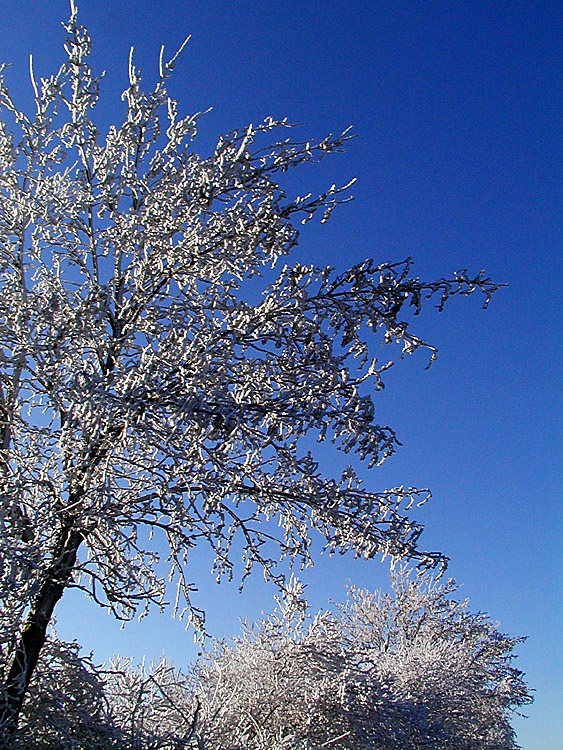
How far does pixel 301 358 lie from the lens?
16.6ft

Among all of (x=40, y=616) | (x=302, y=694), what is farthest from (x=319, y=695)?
(x=40, y=616)

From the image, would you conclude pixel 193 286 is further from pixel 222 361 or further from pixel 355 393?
pixel 355 393

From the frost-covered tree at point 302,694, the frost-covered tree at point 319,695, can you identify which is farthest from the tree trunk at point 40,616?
the frost-covered tree at point 319,695

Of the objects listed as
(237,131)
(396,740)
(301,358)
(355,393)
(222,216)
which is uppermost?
(237,131)

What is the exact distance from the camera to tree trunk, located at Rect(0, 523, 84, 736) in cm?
431

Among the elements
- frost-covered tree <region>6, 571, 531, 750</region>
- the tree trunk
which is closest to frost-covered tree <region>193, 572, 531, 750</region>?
frost-covered tree <region>6, 571, 531, 750</region>

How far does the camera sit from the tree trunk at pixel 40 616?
4312 millimetres

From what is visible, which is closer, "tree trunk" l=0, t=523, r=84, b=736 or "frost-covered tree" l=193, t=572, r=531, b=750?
"tree trunk" l=0, t=523, r=84, b=736

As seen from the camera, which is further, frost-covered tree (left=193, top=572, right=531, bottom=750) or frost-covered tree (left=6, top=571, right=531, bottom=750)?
frost-covered tree (left=193, top=572, right=531, bottom=750)

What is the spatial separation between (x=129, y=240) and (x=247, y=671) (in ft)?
26.1

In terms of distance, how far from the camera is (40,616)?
4672 mm

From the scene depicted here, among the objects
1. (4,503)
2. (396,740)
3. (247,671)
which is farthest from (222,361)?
(396,740)

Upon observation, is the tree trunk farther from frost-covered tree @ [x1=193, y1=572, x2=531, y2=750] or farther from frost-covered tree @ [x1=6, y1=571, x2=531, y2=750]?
frost-covered tree @ [x1=193, y1=572, x2=531, y2=750]

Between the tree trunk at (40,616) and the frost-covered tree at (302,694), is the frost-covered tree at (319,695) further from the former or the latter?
the tree trunk at (40,616)
